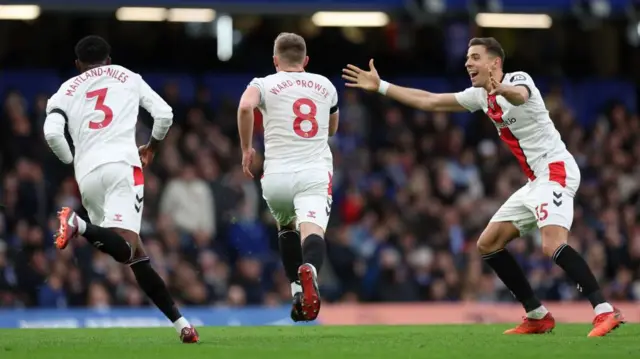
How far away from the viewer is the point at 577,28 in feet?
87.6

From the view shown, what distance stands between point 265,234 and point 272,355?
10.7m

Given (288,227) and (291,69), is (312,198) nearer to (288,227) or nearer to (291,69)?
(288,227)

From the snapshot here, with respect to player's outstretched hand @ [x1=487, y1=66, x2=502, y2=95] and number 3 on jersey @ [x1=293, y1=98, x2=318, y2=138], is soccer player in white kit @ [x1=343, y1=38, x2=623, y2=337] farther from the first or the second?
number 3 on jersey @ [x1=293, y1=98, x2=318, y2=138]

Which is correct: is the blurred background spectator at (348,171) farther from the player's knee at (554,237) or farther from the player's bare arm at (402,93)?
the player's knee at (554,237)

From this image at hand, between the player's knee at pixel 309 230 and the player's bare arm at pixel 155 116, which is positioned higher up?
the player's bare arm at pixel 155 116

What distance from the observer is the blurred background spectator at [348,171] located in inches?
765

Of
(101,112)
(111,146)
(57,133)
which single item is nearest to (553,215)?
(111,146)

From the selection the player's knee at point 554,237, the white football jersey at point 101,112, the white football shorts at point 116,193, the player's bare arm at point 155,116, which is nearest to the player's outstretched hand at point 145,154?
the player's bare arm at point 155,116

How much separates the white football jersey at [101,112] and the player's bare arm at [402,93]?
6.58ft

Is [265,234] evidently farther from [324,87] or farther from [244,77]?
[324,87]

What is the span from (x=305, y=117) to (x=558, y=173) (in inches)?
90.7

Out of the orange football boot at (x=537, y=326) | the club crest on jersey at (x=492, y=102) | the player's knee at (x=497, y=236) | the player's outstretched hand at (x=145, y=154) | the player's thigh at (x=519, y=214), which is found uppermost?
the club crest on jersey at (x=492, y=102)

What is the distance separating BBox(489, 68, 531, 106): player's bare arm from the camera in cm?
1145

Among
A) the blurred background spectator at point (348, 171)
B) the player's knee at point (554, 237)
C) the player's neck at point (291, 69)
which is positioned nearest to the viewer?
the player's neck at point (291, 69)
